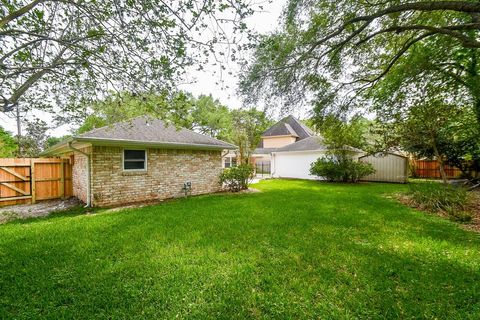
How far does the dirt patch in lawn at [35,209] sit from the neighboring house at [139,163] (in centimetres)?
56

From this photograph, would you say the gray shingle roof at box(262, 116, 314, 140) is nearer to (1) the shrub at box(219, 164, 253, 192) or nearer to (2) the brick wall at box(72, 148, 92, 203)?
(1) the shrub at box(219, 164, 253, 192)

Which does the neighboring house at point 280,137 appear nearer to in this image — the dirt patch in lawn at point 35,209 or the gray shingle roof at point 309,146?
the gray shingle roof at point 309,146

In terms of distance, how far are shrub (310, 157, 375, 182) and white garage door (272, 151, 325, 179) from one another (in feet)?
5.70

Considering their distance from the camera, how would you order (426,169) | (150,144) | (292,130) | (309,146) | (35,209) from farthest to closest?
(292,130) < (309,146) < (426,169) < (150,144) < (35,209)

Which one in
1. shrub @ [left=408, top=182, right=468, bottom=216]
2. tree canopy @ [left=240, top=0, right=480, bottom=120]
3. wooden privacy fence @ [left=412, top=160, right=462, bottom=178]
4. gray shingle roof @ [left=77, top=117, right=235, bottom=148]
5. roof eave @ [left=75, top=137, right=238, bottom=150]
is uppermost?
tree canopy @ [left=240, top=0, right=480, bottom=120]

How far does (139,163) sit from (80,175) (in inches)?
101

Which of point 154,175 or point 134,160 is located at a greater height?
point 134,160

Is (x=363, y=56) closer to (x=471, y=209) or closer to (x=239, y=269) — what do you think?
(x=471, y=209)

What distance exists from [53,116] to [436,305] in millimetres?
8696

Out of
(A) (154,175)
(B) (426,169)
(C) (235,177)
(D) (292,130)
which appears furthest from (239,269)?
(D) (292,130)

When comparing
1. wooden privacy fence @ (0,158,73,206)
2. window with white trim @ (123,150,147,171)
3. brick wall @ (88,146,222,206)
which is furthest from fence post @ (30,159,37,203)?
window with white trim @ (123,150,147,171)

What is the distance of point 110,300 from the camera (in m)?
2.72

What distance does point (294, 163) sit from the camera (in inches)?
791

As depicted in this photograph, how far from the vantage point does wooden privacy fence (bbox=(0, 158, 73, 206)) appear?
8.55 m
